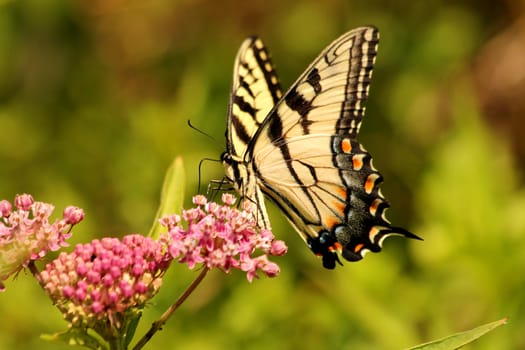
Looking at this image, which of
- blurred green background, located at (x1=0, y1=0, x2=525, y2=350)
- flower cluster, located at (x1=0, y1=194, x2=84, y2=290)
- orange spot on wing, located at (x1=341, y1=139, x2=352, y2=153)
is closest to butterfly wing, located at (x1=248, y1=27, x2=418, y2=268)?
orange spot on wing, located at (x1=341, y1=139, x2=352, y2=153)

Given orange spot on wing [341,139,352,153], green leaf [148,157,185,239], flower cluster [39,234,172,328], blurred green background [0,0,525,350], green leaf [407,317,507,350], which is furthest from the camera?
blurred green background [0,0,525,350]

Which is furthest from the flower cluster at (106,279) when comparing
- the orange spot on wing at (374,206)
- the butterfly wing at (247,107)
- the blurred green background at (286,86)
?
the orange spot on wing at (374,206)

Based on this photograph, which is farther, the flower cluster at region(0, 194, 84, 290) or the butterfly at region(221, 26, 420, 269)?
the butterfly at region(221, 26, 420, 269)

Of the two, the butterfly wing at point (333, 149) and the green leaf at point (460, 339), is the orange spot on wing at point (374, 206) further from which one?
the green leaf at point (460, 339)

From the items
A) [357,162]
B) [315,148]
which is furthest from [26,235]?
[357,162]

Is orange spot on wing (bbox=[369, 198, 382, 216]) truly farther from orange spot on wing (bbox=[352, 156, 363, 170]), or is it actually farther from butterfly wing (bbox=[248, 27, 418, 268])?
orange spot on wing (bbox=[352, 156, 363, 170])

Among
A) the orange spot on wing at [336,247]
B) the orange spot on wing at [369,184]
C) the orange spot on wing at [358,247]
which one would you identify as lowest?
the orange spot on wing at [358,247]

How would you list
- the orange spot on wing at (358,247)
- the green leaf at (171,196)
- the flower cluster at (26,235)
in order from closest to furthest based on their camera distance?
the flower cluster at (26,235) < the green leaf at (171,196) < the orange spot on wing at (358,247)
